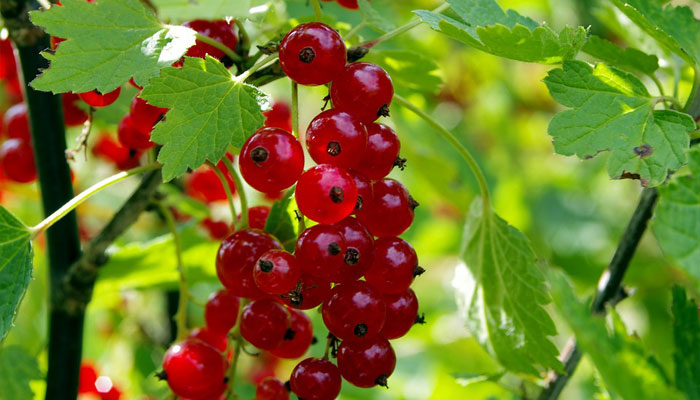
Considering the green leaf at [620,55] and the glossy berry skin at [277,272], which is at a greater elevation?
the green leaf at [620,55]

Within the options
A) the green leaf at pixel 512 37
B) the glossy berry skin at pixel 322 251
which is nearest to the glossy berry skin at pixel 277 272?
the glossy berry skin at pixel 322 251

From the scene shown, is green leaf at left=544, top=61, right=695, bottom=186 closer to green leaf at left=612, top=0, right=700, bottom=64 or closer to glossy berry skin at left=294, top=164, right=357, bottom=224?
green leaf at left=612, top=0, right=700, bottom=64

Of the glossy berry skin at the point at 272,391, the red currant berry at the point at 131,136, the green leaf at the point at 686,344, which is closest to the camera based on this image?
the green leaf at the point at 686,344

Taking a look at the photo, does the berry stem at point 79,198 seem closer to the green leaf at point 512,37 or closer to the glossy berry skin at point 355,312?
the glossy berry skin at point 355,312

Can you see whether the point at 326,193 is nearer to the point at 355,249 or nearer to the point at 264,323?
the point at 355,249

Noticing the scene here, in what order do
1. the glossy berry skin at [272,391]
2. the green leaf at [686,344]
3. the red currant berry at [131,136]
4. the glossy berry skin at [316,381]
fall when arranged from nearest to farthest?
the green leaf at [686,344]
the glossy berry skin at [316,381]
the glossy berry skin at [272,391]
the red currant berry at [131,136]

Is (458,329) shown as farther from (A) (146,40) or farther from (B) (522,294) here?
(A) (146,40)

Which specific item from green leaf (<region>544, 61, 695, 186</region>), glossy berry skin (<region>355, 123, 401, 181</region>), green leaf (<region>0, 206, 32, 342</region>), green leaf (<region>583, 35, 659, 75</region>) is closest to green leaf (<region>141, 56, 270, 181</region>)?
glossy berry skin (<region>355, 123, 401, 181</region>)

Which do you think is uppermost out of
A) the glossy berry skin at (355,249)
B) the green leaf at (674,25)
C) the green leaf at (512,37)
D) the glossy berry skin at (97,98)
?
the green leaf at (674,25)
